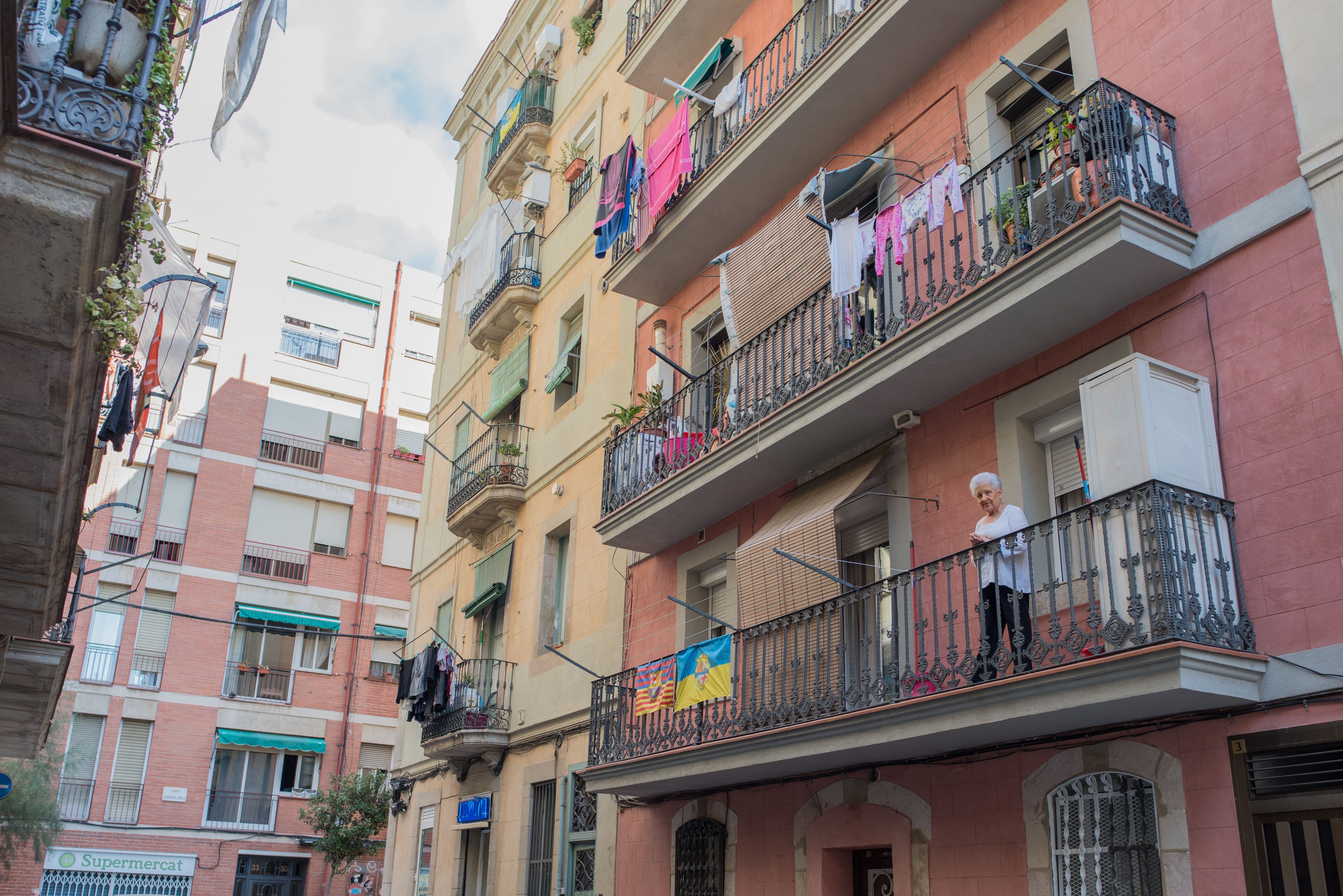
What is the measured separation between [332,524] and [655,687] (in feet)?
83.0

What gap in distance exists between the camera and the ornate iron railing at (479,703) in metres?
18.2

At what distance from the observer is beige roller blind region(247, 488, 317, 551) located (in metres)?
34.3

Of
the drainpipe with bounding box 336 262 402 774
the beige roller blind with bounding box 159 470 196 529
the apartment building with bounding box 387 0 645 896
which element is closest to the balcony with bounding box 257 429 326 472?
the drainpipe with bounding box 336 262 402 774

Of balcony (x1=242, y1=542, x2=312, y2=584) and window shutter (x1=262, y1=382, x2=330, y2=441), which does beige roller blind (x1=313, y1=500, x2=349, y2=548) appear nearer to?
balcony (x1=242, y1=542, x2=312, y2=584)

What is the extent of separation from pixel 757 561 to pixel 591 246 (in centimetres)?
885

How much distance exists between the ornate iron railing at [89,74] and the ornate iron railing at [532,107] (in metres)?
15.8

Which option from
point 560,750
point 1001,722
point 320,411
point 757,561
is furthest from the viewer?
point 320,411

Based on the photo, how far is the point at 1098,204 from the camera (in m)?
8.39

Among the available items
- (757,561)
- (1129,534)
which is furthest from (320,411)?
(1129,534)

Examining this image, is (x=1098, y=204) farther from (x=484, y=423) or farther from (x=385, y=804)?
(x=385, y=804)

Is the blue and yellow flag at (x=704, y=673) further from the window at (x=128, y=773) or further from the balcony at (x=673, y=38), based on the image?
the window at (x=128, y=773)

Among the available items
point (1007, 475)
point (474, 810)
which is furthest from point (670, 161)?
point (474, 810)

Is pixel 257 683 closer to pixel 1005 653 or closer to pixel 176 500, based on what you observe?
pixel 176 500

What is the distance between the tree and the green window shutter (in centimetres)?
1149
